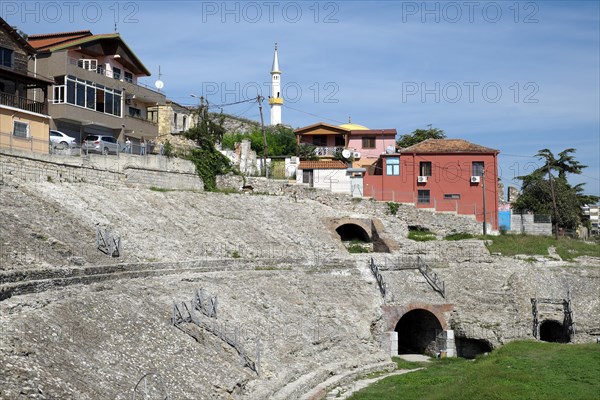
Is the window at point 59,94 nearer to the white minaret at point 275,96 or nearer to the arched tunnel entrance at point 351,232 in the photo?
the arched tunnel entrance at point 351,232

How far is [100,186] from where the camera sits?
40625mm

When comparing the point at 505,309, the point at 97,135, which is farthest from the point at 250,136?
the point at 505,309

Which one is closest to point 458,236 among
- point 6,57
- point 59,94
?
point 59,94

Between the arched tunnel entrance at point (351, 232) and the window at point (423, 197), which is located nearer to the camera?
the arched tunnel entrance at point (351, 232)

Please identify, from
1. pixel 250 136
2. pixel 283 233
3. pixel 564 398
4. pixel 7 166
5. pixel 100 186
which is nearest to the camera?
pixel 564 398

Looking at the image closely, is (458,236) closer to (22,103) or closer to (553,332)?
(553,332)

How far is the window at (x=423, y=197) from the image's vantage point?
6031 cm

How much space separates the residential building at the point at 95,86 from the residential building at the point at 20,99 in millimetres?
1055

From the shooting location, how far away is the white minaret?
9706 cm

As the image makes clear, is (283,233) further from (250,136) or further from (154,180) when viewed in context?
(250,136)

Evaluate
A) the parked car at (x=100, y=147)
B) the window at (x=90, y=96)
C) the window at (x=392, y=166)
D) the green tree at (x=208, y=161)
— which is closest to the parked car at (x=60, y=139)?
the parked car at (x=100, y=147)

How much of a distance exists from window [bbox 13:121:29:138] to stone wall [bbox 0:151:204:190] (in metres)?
2.31

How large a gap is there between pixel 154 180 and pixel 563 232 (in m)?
35.1

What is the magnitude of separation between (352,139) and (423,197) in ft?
38.9
